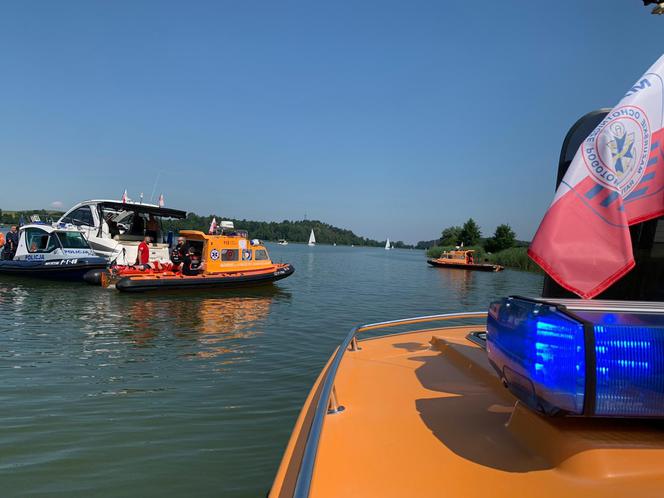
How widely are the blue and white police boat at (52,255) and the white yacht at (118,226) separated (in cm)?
100

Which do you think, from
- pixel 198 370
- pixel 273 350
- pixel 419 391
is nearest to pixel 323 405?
pixel 419 391

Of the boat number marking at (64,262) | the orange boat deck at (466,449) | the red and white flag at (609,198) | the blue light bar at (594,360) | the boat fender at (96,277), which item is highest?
the red and white flag at (609,198)

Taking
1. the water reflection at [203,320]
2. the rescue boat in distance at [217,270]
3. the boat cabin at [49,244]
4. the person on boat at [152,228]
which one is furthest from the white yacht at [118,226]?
the water reflection at [203,320]

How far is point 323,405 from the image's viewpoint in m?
2.11

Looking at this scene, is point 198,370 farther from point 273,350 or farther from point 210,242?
point 210,242

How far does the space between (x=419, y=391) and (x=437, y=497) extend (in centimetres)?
109

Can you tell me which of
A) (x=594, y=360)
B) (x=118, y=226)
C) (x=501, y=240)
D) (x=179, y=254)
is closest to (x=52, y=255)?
(x=118, y=226)

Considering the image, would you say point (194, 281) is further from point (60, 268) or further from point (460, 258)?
point (460, 258)

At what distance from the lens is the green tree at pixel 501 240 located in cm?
7575

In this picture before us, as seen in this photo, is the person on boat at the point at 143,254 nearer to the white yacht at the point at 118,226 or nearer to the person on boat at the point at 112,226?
the white yacht at the point at 118,226

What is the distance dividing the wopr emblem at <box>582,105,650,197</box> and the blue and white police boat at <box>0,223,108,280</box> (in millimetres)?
19866

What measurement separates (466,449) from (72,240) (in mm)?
21917

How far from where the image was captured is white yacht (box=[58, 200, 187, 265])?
20750 millimetres

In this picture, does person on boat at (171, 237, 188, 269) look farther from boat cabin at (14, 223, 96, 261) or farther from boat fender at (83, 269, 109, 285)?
boat cabin at (14, 223, 96, 261)
